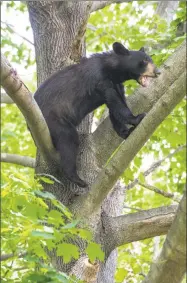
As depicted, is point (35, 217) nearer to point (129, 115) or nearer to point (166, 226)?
point (166, 226)

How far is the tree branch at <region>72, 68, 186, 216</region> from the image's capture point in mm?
3695

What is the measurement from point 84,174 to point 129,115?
27.2 inches

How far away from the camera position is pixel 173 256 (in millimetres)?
2789

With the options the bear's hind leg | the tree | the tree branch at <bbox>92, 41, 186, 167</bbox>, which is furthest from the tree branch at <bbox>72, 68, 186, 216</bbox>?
the tree branch at <bbox>92, 41, 186, 167</bbox>

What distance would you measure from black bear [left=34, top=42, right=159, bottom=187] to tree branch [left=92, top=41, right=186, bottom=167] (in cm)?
8

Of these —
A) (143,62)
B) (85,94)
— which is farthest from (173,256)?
(143,62)

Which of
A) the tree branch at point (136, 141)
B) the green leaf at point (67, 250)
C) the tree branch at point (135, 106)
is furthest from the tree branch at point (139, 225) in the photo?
the green leaf at point (67, 250)

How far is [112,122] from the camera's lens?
5199mm

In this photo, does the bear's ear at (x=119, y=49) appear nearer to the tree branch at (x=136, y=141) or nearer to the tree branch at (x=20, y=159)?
the tree branch at (x=20, y=159)

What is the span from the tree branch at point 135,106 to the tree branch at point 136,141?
27.5 inches

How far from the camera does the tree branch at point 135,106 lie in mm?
4887

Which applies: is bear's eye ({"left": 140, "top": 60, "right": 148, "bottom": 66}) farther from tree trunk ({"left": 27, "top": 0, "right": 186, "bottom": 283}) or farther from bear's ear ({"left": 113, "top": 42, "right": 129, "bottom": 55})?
tree trunk ({"left": 27, "top": 0, "right": 186, "bottom": 283})

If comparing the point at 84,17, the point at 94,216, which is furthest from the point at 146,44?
the point at 94,216

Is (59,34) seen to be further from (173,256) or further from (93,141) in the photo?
(173,256)
